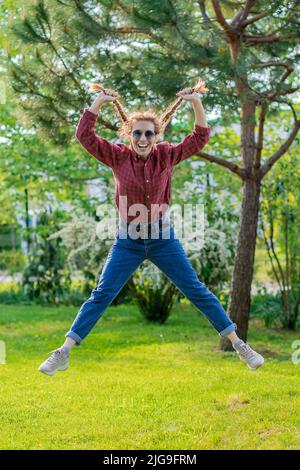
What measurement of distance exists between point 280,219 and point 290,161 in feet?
2.20

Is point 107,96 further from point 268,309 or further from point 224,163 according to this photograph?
point 268,309

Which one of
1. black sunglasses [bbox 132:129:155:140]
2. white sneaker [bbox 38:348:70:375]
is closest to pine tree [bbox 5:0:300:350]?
black sunglasses [bbox 132:129:155:140]

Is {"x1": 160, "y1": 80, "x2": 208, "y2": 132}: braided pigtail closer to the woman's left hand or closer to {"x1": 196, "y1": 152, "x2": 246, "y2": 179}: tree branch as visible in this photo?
the woman's left hand

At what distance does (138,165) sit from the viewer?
13.4ft

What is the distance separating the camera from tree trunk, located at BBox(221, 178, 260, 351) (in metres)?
6.73

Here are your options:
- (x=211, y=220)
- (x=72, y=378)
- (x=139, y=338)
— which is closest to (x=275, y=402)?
(x=72, y=378)

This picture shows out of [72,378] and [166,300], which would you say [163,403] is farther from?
[166,300]

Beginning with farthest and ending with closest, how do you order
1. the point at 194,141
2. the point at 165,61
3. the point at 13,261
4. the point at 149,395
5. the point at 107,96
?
1. the point at 13,261
2. the point at 165,61
3. the point at 149,395
4. the point at 194,141
5. the point at 107,96

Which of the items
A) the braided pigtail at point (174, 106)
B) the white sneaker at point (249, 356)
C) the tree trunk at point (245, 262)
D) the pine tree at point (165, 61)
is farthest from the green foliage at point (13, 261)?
the white sneaker at point (249, 356)

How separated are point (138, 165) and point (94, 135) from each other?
0.28 meters

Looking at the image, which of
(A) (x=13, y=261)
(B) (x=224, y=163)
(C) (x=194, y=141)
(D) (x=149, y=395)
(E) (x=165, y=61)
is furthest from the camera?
(A) (x=13, y=261)

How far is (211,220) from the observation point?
9617 mm

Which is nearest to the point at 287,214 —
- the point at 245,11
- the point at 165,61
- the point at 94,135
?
the point at 245,11

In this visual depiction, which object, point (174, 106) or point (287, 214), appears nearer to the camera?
point (174, 106)
